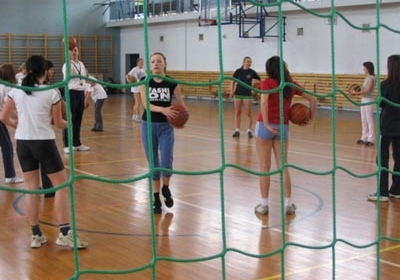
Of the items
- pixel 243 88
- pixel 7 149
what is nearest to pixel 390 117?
pixel 7 149

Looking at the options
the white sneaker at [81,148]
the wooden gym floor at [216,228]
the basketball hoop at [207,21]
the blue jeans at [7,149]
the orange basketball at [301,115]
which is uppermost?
the basketball hoop at [207,21]

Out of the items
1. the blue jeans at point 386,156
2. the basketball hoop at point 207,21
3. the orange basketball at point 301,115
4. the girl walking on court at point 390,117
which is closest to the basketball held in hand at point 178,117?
the orange basketball at point 301,115

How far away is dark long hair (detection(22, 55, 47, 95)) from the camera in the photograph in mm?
3766

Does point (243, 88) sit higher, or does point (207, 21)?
point (207, 21)

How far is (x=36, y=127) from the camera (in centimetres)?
390

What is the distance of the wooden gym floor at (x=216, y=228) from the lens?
3.71 m

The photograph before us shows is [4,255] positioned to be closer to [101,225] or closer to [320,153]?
[101,225]

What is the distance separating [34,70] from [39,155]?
0.59 m

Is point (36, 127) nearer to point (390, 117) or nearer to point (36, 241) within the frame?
point (36, 241)

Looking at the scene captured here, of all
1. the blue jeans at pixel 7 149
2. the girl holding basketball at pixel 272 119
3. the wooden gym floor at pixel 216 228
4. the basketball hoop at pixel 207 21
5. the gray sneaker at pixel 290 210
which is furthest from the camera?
the basketball hoop at pixel 207 21

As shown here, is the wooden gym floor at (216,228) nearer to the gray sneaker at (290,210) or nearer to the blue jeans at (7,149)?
the gray sneaker at (290,210)

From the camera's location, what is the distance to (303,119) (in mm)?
4688

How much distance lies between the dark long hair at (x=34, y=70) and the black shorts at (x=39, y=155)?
386mm

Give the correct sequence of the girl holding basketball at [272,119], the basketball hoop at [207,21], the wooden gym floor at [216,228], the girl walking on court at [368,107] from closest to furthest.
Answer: the wooden gym floor at [216,228] < the girl holding basketball at [272,119] < the girl walking on court at [368,107] < the basketball hoop at [207,21]
